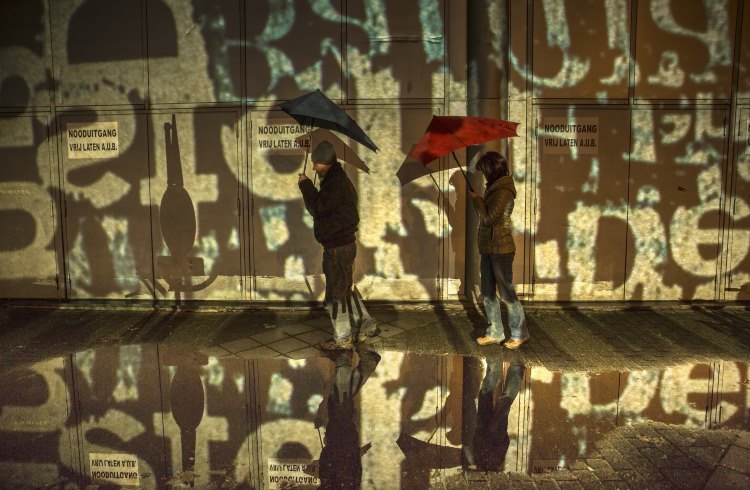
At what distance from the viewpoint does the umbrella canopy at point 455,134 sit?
16.9ft

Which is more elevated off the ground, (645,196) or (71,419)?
(645,196)

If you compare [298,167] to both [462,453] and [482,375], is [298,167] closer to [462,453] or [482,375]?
[482,375]

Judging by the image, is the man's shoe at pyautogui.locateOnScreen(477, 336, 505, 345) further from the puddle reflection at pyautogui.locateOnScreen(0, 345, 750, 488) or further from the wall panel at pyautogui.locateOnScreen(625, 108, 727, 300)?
the wall panel at pyautogui.locateOnScreen(625, 108, 727, 300)

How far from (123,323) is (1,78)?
12.1 feet

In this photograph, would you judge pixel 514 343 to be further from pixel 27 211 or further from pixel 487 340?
pixel 27 211

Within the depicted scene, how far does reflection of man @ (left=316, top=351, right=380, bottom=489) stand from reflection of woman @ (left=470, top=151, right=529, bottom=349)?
1.27m

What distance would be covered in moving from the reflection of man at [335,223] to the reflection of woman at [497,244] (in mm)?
1222

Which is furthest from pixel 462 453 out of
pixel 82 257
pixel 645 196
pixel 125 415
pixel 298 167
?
pixel 82 257

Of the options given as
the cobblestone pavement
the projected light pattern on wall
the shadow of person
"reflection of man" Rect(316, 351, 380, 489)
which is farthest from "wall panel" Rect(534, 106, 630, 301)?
"reflection of man" Rect(316, 351, 380, 489)

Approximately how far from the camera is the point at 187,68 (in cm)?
707

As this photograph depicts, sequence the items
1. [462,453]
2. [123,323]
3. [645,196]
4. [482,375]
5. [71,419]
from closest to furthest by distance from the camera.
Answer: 1. [462,453]
2. [71,419]
3. [482,375]
4. [123,323]
5. [645,196]

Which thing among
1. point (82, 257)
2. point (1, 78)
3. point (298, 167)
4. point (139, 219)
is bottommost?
point (82, 257)

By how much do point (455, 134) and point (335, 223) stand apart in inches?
55.4

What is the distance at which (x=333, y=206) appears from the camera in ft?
17.2
